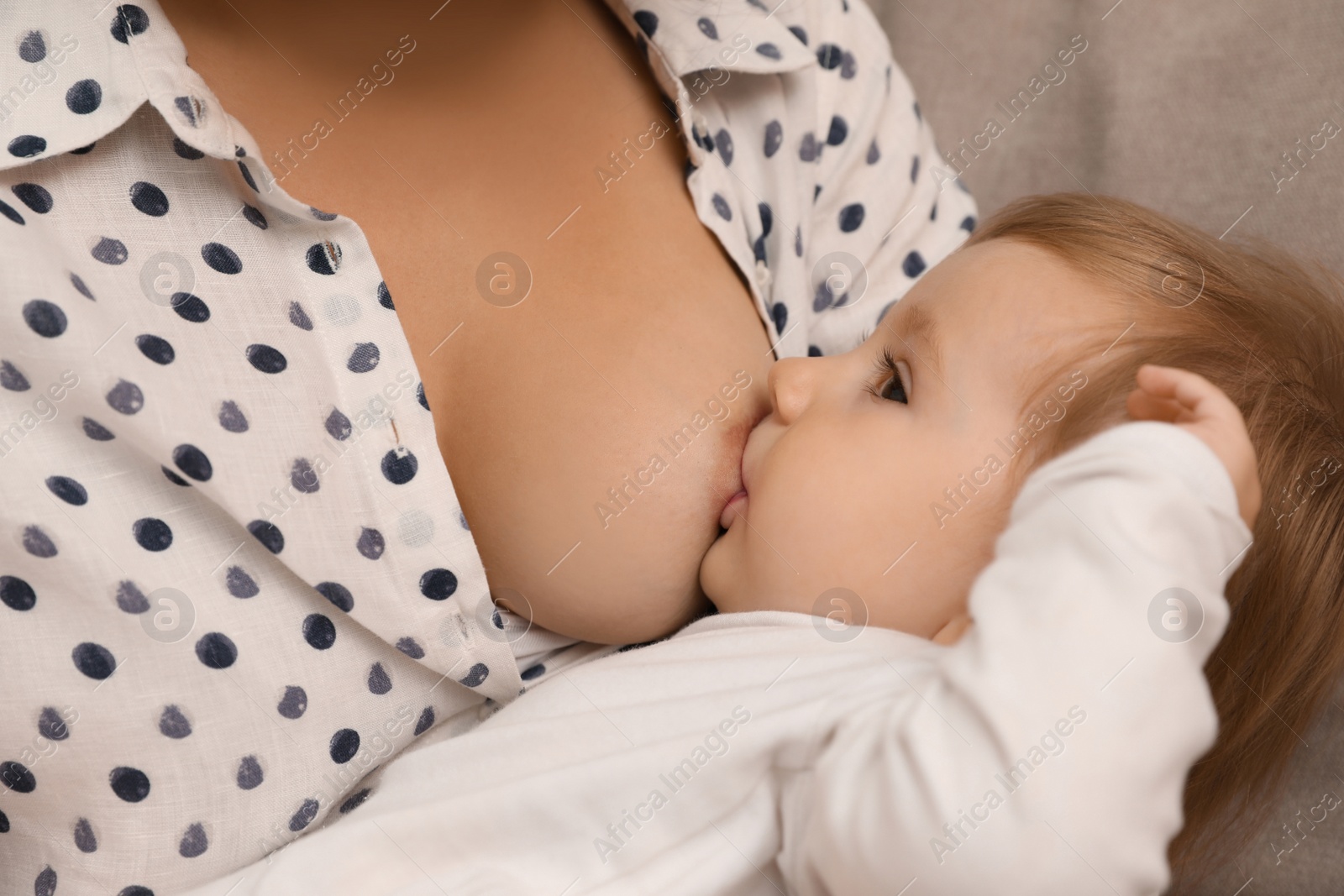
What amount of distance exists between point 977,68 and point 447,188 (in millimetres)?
845

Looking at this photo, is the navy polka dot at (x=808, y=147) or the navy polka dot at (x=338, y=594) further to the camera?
the navy polka dot at (x=808, y=147)

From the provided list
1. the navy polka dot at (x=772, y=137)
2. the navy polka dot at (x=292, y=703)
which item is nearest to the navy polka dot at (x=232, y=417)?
the navy polka dot at (x=292, y=703)

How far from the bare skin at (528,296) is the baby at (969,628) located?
0.21ft

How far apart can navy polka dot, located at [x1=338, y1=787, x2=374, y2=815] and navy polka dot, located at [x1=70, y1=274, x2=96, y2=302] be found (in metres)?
0.45

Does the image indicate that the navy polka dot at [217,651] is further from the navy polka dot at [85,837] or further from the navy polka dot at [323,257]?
the navy polka dot at [323,257]

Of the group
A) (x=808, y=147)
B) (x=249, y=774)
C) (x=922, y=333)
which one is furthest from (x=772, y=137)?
(x=249, y=774)

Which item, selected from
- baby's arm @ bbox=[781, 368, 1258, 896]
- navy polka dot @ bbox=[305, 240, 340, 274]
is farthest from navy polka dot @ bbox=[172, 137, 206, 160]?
baby's arm @ bbox=[781, 368, 1258, 896]

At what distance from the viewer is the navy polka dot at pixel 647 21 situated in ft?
3.22

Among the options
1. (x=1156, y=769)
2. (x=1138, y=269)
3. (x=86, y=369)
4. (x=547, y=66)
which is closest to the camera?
(x=1156, y=769)

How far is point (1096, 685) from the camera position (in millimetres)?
570

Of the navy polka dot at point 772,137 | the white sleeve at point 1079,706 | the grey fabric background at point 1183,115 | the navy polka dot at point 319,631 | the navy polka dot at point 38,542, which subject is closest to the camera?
the white sleeve at point 1079,706

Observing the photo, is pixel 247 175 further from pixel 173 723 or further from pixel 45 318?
pixel 173 723

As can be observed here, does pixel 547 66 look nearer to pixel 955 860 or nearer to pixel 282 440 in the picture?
pixel 282 440

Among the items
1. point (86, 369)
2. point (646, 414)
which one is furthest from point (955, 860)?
point (86, 369)
